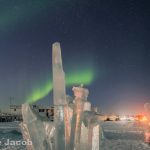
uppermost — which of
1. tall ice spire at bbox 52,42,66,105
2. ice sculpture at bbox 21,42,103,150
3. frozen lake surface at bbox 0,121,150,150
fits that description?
tall ice spire at bbox 52,42,66,105

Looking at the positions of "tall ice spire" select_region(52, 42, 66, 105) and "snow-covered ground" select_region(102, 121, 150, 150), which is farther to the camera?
"snow-covered ground" select_region(102, 121, 150, 150)

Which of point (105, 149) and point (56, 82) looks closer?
point (56, 82)

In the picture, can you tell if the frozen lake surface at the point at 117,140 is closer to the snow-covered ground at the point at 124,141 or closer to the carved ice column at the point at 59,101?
the snow-covered ground at the point at 124,141

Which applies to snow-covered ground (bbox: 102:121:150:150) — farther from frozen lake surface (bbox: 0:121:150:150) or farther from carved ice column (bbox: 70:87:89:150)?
carved ice column (bbox: 70:87:89:150)

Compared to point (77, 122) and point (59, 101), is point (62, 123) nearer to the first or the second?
point (77, 122)

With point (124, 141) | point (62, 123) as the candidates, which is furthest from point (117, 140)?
point (62, 123)

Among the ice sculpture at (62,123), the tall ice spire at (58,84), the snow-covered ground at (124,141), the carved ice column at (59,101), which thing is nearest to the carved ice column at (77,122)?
the ice sculpture at (62,123)

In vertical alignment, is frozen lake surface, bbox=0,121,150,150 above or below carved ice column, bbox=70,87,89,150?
below

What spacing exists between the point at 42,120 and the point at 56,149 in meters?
1.02

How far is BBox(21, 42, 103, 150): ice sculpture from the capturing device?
9.98 meters

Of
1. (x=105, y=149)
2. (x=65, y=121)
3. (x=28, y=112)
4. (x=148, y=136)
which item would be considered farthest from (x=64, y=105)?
(x=148, y=136)

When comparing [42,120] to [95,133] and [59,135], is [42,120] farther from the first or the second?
[95,133]

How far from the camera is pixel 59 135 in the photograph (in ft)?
33.1

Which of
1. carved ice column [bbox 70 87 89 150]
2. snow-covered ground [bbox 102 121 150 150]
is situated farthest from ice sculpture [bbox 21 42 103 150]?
snow-covered ground [bbox 102 121 150 150]
